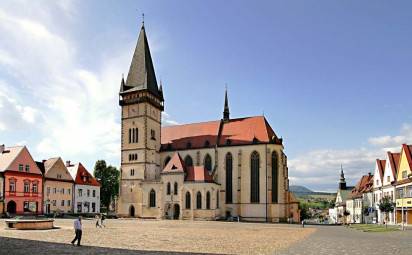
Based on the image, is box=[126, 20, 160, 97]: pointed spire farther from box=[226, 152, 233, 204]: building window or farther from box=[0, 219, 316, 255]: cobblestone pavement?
box=[0, 219, 316, 255]: cobblestone pavement

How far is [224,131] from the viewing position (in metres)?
68.3

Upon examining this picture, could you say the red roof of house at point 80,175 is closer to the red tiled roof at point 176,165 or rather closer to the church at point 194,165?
the church at point 194,165

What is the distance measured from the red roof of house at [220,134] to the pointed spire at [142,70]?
8302 millimetres

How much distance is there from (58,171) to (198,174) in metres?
23.3

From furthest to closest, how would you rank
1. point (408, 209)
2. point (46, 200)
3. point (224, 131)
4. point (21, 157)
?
1. point (224, 131)
2. point (46, 200)
3. point (21, 157)
4. point (408, 209)

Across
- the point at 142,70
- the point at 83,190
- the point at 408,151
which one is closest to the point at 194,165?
the point at 142,70

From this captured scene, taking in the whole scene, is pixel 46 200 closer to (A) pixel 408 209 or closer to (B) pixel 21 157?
(B) pixel 21 157

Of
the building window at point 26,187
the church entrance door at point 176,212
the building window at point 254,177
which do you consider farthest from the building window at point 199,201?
the building window at point 26,187

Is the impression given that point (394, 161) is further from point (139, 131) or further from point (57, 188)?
point (57, 188)

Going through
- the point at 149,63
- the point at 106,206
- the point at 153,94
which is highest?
the point at 149,63

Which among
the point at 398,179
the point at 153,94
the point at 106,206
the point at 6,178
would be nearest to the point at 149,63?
the point at 153,94

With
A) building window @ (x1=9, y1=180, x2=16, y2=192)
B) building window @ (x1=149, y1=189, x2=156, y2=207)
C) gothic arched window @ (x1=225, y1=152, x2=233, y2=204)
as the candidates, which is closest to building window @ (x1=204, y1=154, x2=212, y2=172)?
gothic arched window @ (x1=225, y1=152, x2=233, y2=204)

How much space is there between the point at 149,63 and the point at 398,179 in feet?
142

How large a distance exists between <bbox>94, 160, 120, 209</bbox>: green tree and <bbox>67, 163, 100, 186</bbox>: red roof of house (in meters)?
10.2
